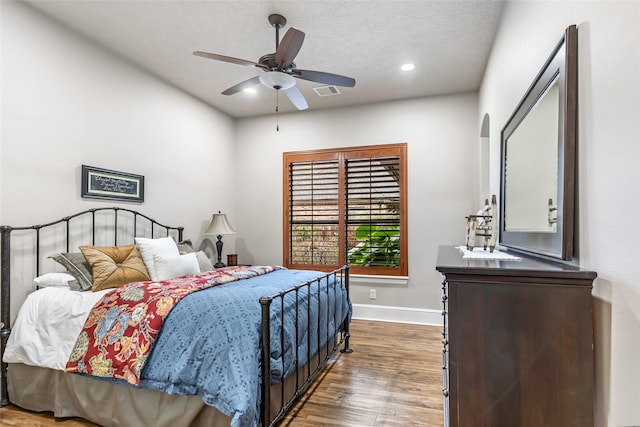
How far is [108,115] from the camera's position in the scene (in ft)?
10.8

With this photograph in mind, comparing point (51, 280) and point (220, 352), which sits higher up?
point (51, 280)

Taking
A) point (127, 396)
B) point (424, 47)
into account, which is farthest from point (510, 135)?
point (127, 396)

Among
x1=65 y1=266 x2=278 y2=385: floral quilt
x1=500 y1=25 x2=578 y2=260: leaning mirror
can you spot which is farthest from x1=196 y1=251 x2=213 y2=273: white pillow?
A: x1=500 y1=25 x2=578 y2=260: leaning mirror

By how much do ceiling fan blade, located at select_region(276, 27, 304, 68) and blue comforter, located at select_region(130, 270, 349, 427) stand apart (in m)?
1.64

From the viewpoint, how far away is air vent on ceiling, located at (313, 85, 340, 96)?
13.6 ft

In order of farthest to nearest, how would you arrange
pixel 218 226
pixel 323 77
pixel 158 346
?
pixel 218 226
pixel 323 77
pixel 158 346

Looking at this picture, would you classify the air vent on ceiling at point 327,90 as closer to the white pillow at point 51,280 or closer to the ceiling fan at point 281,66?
the ceiling fan at point 281,66

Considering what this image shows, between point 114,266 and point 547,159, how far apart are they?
2874 mm

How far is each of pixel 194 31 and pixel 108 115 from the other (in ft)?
3.73

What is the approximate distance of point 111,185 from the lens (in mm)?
3285

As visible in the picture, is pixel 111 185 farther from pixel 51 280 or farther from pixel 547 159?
pixel 547 159

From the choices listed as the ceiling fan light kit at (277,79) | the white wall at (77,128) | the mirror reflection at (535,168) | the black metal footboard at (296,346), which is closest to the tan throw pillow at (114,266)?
the white wall at (77,128)

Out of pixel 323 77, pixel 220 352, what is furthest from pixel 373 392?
pixel 323 77

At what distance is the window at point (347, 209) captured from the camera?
4.55 meters
